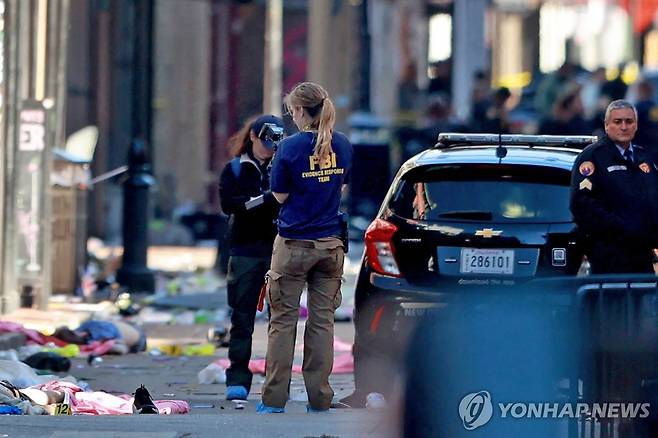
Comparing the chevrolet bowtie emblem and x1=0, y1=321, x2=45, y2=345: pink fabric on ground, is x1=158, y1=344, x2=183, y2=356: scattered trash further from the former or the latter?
the chevrolet bowtie emblem

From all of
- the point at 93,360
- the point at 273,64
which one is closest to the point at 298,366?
the point at 93,360

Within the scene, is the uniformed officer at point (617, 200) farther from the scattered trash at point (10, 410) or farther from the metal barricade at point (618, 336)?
the metal barricade at point (618, 336)

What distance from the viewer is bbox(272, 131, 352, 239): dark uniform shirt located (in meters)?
9.50

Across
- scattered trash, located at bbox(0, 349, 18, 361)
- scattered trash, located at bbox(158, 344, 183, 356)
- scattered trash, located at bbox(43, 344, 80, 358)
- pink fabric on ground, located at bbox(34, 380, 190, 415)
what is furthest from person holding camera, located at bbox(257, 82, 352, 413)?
scattered trash, located at bbox(158, 344, 183, 356)

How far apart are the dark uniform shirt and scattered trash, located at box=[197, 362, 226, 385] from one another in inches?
95.0

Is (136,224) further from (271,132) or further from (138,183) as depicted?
(271,132)

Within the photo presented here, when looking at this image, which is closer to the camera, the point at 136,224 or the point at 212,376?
the point at 212,376

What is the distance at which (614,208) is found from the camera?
10.4 metres

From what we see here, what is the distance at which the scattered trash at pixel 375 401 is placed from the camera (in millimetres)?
10438

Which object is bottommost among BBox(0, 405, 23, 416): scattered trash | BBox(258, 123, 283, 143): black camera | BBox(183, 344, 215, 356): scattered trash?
BBox(183, 344, 215, 356): scattered trash

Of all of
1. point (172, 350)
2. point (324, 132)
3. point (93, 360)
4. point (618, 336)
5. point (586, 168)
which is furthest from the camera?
point (172, 350)

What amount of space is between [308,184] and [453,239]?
1.32m

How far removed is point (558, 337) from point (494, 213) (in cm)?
383

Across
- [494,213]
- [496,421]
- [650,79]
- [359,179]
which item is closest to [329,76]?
[359,179]
